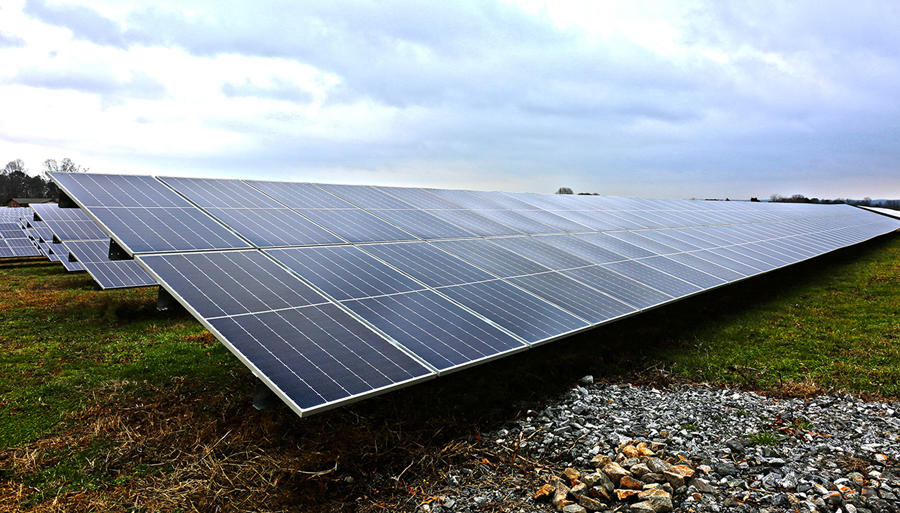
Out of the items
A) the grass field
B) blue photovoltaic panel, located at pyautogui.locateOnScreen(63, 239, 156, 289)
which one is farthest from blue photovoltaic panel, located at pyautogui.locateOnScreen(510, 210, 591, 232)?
blue photovoltaic panel, located at pyautogui.locateOnScreen(63, 239, 156, 289)

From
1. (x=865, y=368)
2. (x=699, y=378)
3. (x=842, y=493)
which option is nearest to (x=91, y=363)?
(x=699, y=378)

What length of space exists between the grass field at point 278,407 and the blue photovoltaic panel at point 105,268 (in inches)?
35.3

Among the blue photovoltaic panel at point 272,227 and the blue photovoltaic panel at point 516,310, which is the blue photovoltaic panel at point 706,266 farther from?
the blue photovoltaic panel at point 272,227

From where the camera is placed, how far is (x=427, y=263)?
11641 millimetres

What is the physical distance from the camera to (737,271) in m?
16.6

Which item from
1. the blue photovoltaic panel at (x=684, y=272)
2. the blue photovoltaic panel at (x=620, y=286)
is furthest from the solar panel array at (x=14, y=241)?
the blue photovoltaic panel at (x=684, y=272)

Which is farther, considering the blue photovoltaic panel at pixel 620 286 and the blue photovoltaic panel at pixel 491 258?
the blue photovoltaic panel at pixel 491 258

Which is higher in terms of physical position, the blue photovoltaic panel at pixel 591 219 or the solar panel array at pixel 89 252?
the blue photovoltaic panel at pixel 591 219

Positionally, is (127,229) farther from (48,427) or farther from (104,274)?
(104,274)

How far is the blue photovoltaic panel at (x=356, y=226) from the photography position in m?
12.7

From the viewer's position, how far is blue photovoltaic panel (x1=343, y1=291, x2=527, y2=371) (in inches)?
318

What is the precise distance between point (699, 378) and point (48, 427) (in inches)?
477

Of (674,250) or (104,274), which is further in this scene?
(104,274)

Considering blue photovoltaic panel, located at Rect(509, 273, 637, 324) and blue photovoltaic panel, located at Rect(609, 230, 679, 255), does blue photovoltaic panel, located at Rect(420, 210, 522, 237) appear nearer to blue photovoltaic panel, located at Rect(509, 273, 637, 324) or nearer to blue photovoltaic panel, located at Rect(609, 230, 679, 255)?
blue photovoltaic panel, located at Rect(509, 273, 637, 324)
